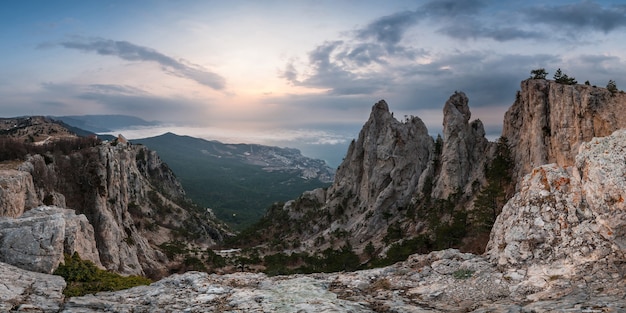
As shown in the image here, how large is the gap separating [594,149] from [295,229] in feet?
313

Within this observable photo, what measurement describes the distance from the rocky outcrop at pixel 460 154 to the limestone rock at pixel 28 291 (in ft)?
223

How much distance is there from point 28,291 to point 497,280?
15271 mm

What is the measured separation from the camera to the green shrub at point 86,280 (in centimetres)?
1363

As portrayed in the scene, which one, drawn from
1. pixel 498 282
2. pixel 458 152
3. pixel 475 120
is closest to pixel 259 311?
pixel 498 282

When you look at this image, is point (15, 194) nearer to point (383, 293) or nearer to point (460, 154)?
point (383, 293)

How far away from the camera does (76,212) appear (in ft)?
153

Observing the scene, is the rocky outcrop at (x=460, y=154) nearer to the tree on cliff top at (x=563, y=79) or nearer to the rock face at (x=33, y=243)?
the tree on cliff top at (x=563, y=79)

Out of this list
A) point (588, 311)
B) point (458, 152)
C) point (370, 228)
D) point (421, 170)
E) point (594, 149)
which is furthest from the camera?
point (421, 170)

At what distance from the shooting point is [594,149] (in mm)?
14922

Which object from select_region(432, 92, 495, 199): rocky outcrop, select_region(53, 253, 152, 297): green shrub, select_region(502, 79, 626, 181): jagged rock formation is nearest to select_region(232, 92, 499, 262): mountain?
select_region(432, 92, 495, 199): rocky outcrop

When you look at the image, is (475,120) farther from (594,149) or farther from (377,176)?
(594,149)

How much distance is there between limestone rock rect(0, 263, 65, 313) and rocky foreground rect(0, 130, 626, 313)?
3 centimetres

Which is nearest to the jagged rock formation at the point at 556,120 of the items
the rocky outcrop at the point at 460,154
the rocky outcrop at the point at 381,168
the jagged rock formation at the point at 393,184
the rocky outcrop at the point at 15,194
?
the rocky outcrop at the point at 460,154

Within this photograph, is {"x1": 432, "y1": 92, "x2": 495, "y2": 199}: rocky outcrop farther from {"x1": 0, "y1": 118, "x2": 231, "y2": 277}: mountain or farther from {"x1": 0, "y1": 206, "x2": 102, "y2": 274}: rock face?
{"x1": 0, "y1": 206, "x2": 102, "y2": 274}: rock face
